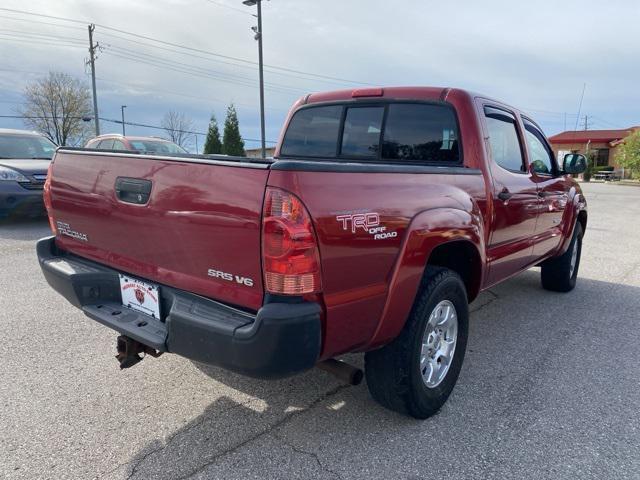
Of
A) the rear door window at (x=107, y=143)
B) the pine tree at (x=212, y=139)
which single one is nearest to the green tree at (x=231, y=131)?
the pine tree at (x=212, y=139)

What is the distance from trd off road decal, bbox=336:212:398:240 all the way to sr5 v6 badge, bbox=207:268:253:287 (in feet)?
1.51

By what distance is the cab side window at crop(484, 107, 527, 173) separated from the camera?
3.57m

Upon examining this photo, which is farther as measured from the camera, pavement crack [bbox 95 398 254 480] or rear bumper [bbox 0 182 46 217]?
rear bumper [bbox 0 182 46 217]

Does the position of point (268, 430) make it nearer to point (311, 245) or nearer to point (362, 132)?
point (311, 245)

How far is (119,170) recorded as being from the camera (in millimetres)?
2473

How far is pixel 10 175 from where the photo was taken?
8344mm

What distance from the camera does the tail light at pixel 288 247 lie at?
1.89 metres

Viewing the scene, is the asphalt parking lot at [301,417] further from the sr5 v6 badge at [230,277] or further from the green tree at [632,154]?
the green tree at [632,154]

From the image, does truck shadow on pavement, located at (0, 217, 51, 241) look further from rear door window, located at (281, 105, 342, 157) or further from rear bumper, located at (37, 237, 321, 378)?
rear bumper, located at (37, 237, 321, 378)

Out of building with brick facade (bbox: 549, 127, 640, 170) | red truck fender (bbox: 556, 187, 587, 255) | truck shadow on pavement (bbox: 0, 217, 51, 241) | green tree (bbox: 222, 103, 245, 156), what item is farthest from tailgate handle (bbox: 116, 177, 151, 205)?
building with brick facade (bbox: 549, 127, 640, 170)

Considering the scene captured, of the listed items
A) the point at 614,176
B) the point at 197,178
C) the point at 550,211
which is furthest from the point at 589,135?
the point at 197,178

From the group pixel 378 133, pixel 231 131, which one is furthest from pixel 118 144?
pixel 231 131

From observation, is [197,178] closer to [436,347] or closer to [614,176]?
Answer: [436,347]

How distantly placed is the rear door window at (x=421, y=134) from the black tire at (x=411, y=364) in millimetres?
1029
